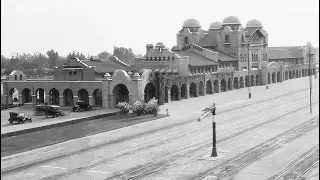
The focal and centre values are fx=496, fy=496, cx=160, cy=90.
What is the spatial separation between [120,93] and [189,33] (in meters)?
42.9

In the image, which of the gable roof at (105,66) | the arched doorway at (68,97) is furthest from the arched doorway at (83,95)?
the gable roof at (105,66)

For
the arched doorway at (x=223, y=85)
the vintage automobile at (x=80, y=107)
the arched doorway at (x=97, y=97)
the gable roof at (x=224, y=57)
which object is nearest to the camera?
the vintage automobile at (x=80, y=107)

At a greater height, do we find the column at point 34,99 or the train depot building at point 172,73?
the train depot building at point 172,73

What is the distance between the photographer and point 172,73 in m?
84.6

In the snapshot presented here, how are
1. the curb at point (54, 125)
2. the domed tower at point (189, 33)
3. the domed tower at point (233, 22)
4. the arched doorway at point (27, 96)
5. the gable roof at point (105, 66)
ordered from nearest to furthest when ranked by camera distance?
the curb at point (54, 125) < the arched doorway at point (27, 96) < the gable roof at point (105, 66) < the domed tower at point (233, 22) < the domed tower at point (189, 33)

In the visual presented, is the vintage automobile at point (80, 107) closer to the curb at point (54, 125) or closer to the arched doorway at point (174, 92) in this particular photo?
the curb at point (54, 125)

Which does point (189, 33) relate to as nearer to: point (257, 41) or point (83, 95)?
point (257, 41)

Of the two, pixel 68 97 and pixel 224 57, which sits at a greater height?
pixel 224 57

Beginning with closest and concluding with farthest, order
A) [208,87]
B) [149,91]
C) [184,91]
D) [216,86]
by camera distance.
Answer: [149,91]
[184,91]
[208,87]
[216,86]

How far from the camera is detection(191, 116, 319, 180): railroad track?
32125 millimetres

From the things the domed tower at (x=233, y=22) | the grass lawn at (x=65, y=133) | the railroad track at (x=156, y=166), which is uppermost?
the domed tower at (x=233, y=22)

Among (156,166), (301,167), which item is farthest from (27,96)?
(301,167)

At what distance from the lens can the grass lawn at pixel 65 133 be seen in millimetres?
42500

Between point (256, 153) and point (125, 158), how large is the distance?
10.1 m
